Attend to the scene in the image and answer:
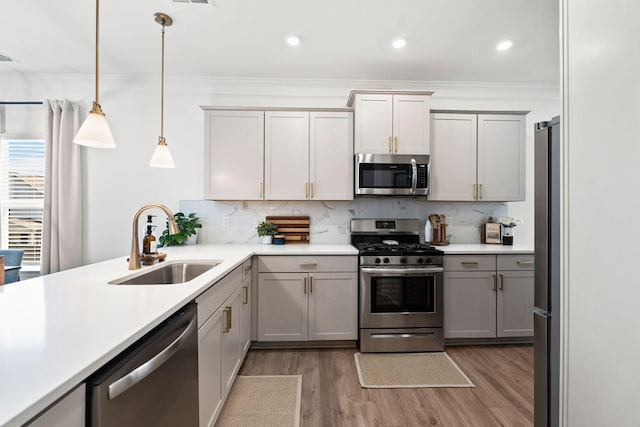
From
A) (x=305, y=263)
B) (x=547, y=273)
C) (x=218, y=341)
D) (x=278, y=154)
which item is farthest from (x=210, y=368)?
(x=278, y=154)

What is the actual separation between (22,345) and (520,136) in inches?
152

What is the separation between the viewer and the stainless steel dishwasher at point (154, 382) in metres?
0.79

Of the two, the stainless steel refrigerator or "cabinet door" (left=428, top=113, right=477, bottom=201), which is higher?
"cabinet door" (left=428, top=113, right=477, bottom=201)

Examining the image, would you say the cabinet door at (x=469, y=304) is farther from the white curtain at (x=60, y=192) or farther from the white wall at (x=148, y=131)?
the white curtain at (x=60, y=192)

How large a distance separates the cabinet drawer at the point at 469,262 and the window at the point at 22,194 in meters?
4.25

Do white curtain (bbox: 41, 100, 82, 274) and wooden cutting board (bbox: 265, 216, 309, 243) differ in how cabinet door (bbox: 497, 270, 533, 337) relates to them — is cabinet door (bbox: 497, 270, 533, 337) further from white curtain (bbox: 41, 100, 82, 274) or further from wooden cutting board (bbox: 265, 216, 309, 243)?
white curtain (bbox: 41, 100, 82, 274)

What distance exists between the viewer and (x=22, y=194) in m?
3.39

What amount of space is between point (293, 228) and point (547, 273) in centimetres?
243

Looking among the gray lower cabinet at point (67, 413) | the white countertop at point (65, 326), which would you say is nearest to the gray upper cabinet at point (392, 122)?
the white countertop at point (65, 326)

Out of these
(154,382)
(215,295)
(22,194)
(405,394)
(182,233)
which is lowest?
(405,394)

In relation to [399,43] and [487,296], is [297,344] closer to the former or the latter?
Result: [487,296]

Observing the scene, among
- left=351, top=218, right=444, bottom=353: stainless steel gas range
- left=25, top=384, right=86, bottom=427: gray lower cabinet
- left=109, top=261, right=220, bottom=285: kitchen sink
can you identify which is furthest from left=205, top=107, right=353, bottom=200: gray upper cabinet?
left=25, top=384, right=86, bottom=427: gray lower cabinet

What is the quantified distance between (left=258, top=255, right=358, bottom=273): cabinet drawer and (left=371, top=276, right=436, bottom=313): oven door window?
268 millimetres

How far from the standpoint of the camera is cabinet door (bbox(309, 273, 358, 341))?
9.27ft
